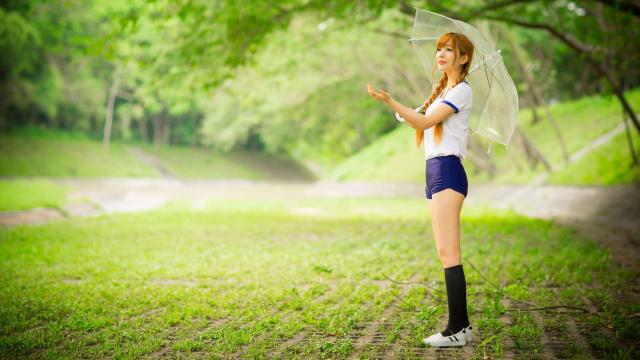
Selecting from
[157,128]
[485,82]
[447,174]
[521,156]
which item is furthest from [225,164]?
[447,174]

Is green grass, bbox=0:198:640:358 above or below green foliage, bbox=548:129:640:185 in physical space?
below

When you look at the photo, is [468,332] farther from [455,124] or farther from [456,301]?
[455,124]

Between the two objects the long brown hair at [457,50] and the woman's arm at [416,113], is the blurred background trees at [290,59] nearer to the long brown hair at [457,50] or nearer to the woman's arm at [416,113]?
the long brown hair at [457,50]

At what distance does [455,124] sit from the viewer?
12.8 feet

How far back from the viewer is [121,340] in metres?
3.98

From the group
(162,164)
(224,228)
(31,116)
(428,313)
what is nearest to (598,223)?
(224,228)

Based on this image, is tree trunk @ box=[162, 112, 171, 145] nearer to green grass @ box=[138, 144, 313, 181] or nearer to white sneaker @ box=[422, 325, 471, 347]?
green grass @ box=[138, 144, 313, 181]

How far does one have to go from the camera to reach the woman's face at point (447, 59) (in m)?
3.96

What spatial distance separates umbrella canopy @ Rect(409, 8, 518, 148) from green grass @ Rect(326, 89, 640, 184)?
1235cm

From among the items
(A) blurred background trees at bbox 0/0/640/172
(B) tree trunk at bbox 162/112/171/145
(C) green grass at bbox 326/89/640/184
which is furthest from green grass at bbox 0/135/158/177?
(C) green grass at bbox 326/89/640/184

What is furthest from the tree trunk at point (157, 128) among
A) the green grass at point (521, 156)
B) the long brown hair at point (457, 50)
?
the long brown hair at point (457, 50)

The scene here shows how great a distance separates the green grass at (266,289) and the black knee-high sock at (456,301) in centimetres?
22

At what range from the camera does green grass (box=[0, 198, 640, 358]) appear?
395 centimetres

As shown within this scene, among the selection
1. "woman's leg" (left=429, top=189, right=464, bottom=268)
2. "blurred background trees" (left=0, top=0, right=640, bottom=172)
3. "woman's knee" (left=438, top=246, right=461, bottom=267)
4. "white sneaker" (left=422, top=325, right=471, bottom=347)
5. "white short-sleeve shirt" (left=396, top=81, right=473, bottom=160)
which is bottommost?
"white sneaker" (left=422, top=325, right=471, bottom=347)
